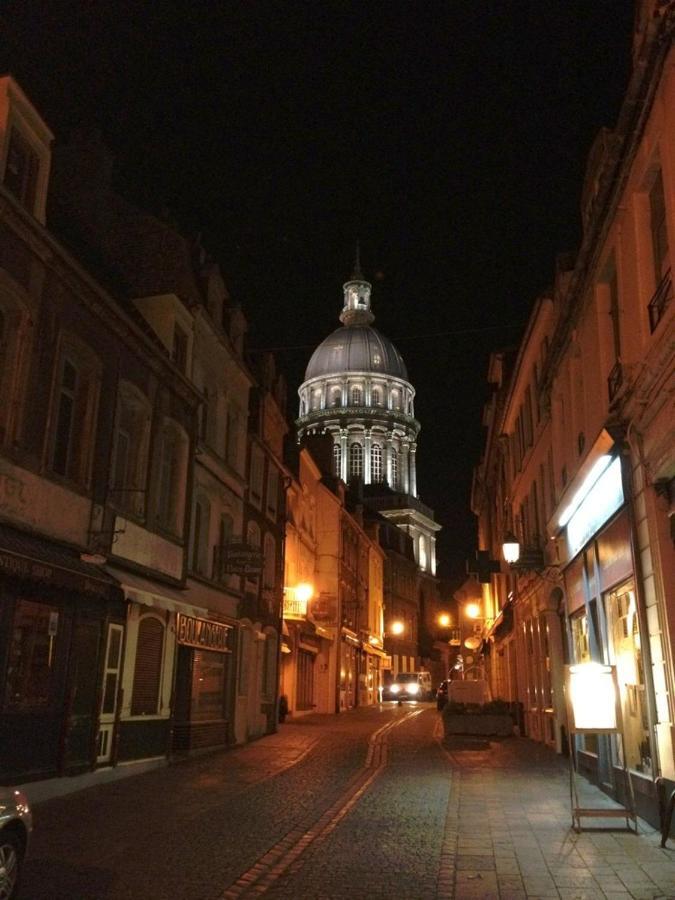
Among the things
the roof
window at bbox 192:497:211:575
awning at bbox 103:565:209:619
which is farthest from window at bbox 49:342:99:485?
the roof

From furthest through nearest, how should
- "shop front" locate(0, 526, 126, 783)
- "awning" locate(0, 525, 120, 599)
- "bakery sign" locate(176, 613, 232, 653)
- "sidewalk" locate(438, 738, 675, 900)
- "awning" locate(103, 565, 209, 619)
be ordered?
"bakery sign" locate(176, 613, 232, 653) < "awning" locate(103, 565, 209, 619) < "shop front" locate(0, 526, 126, 783) < "awning" locate(0, 525, 120, 599) < "sidewalk" locate(438, 738, 675, 900)

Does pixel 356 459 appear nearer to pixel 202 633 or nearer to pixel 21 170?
pixel 202 633

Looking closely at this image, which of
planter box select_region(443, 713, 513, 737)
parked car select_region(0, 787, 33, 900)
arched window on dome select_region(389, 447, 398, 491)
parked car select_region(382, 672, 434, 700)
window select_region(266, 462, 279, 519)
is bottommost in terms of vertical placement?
parked car select_region(0, 787, 33, 900)

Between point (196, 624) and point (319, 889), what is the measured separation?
1190cm

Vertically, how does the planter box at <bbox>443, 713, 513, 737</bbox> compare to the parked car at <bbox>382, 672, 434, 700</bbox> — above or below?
below

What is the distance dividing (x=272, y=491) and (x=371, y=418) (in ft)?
255

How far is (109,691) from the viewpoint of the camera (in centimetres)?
1419

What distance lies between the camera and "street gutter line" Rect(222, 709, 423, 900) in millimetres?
7020

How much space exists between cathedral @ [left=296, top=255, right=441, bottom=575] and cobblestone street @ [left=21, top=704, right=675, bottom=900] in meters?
83.5

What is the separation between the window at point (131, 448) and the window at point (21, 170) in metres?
3.64

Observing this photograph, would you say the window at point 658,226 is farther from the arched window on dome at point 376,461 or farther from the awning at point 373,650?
the arched window on dome at point 376,461

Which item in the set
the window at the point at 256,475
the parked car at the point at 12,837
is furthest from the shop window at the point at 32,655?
the window at the point at 256,475

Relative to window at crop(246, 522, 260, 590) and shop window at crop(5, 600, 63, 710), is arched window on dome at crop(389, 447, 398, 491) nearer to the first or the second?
window at crop(246, 522, 260, 590)

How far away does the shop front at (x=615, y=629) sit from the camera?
10.3 metres
